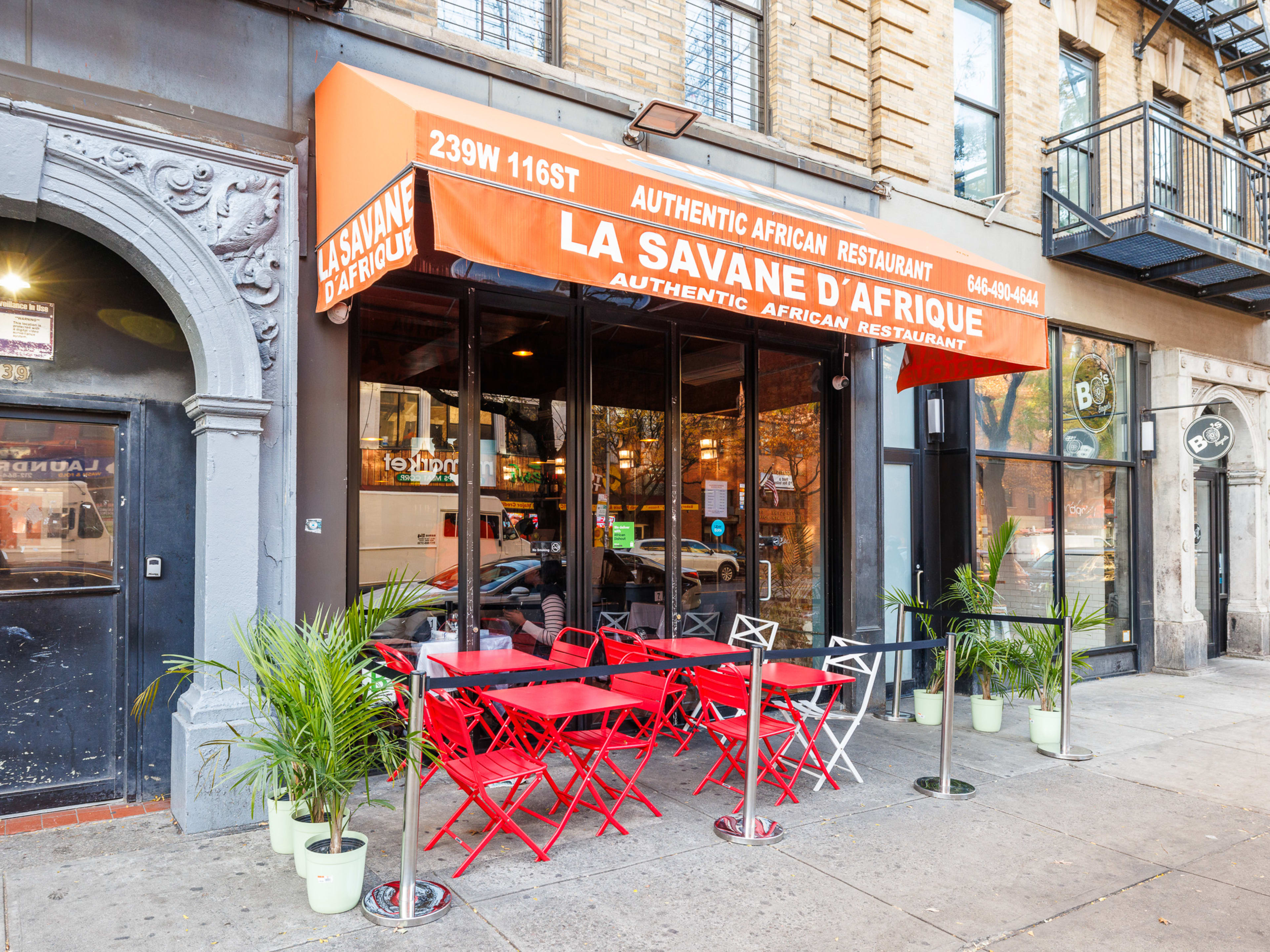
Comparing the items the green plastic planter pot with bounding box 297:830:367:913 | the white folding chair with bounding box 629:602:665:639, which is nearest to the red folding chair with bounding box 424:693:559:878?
the green plastic planter pot with bounding box 297:830:367:913

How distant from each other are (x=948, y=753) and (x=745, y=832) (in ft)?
5.57

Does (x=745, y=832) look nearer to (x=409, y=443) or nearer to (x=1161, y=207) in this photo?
(x=409, y=443)

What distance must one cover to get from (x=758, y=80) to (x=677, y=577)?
4678 millimetres

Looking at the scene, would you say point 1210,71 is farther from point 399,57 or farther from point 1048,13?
point 399,57

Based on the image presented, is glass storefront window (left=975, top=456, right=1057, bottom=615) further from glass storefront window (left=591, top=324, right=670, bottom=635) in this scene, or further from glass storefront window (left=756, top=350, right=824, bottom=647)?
glass storefront window (left=591, top=324, right=670, bottom=635)

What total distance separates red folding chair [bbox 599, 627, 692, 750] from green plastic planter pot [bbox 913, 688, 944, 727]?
7.22 ft

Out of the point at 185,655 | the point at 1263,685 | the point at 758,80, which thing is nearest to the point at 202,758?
the point at 185,655

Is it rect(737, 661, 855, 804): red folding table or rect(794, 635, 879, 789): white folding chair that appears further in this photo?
rect(794, 635, 879, 789): white folding chair

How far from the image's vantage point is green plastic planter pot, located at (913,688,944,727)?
290 inches

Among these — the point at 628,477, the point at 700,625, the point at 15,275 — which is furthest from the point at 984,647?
the point at 15,275

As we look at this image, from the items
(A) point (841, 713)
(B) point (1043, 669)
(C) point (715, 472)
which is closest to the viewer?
(B) point (1043, 669)

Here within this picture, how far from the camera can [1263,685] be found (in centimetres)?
948

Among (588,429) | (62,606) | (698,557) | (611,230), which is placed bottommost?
(62,606)

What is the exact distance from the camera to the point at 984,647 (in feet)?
23.3
